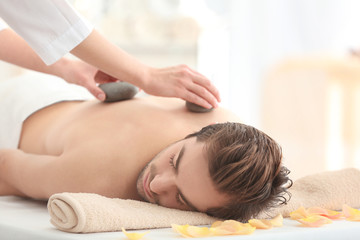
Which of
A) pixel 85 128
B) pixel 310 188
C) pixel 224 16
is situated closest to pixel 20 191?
pixel 85 128

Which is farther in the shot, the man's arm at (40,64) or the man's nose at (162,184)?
the man's arm at (40,64)

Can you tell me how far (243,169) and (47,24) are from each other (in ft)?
1.80

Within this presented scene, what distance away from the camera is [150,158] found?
1.55 metres

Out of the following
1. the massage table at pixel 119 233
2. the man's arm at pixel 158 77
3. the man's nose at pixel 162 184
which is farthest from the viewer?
the man's arm at pixel 158 77

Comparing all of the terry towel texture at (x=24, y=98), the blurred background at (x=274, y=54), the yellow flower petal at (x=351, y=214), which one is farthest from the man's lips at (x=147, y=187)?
the blurred background at (x=274, y=54)

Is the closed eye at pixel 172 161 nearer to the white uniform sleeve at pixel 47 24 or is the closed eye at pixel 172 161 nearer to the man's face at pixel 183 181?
the man's face at pixel 183 181

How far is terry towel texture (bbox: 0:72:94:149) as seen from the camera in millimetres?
1955

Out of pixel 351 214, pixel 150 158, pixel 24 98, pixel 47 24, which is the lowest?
pixel 351 214

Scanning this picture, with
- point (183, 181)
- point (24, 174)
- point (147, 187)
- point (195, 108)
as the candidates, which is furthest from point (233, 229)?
point (24, 174)

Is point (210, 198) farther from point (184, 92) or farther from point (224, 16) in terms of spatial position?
point (224, 16)

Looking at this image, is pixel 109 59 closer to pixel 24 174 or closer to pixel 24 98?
pixel 24 174

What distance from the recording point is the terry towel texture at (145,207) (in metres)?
1.13

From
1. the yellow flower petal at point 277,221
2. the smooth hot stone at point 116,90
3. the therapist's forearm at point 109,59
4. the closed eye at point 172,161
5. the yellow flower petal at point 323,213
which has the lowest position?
the yellow flower petal at point 323,213

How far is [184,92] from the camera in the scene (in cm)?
158
